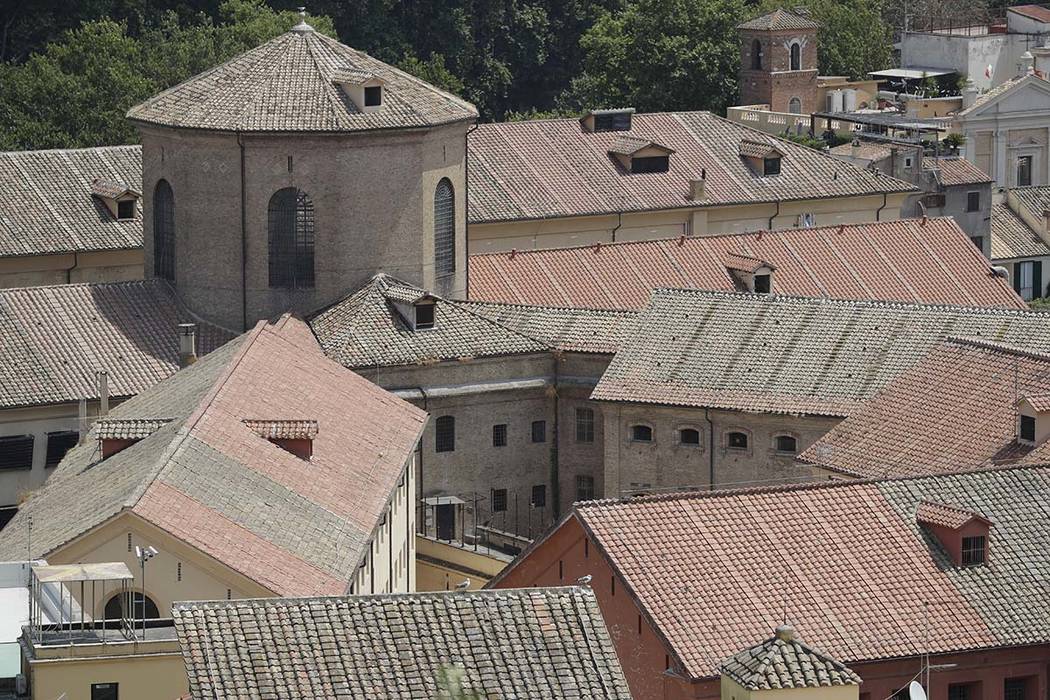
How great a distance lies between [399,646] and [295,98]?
3722 cm

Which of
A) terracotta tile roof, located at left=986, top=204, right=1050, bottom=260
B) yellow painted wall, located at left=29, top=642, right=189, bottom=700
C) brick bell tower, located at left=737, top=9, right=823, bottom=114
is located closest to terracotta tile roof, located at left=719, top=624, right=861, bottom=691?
yellow painted wall, located at left=29, top=642, right=189, bottom=700

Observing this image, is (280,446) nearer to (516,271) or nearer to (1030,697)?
(1030,697)

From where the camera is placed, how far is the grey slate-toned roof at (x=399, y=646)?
174 feet

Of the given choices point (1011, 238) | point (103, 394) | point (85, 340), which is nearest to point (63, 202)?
point (85, 340)

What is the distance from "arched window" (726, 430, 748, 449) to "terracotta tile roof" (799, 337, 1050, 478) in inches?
174

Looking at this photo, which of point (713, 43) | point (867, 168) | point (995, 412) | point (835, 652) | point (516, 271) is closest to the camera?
point (835, 652)

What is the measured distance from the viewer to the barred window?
285 ft

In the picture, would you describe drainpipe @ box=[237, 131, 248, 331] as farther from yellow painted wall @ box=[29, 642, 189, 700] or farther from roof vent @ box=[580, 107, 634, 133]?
yellow painted wall @ box=[29, 642, 189, 700]

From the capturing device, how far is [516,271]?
314ft

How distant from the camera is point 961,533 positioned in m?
66.4

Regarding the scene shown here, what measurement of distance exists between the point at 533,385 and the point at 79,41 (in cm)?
4815

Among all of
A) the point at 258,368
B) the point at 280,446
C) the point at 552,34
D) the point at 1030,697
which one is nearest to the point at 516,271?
the point at 258,368

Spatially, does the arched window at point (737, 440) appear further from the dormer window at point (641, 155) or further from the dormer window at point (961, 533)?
the dormer window at point (641, 155)

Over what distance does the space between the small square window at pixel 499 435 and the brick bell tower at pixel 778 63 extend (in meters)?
52.4
